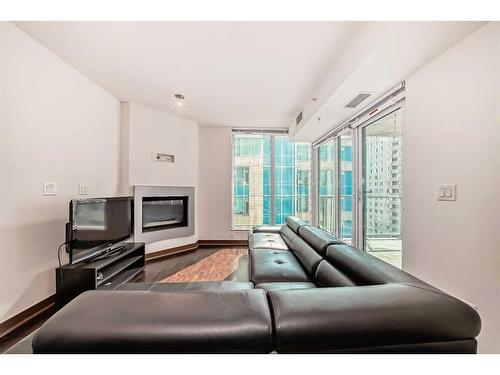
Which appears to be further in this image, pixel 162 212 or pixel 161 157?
pixel 162 212

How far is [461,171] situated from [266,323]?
67.9 inches

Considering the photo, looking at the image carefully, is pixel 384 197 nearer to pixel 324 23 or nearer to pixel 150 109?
pixel 324 23

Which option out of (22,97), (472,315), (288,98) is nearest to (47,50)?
(22,97)

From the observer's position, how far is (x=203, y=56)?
242cm

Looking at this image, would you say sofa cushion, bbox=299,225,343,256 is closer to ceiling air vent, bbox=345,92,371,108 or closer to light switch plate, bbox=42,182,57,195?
ceiling air vent, bbox=345,92,371,108

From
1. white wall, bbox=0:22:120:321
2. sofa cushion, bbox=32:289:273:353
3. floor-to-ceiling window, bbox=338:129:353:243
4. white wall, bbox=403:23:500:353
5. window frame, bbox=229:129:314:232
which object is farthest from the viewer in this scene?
window frame, bbox=229:129:314:232

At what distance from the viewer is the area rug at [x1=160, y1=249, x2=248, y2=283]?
129 inches

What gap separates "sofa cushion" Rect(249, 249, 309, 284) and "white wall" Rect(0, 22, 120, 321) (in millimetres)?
2076

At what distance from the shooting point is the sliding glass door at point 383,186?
2564 mm

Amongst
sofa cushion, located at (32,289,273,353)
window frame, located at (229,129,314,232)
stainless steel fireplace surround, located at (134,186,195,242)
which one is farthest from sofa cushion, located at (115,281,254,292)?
window frame, located at (229,129,314,232)

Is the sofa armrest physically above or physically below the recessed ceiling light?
below

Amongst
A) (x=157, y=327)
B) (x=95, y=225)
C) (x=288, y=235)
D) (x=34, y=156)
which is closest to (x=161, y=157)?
(x=95, y=225)

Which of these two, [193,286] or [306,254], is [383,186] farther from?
[193,286]
